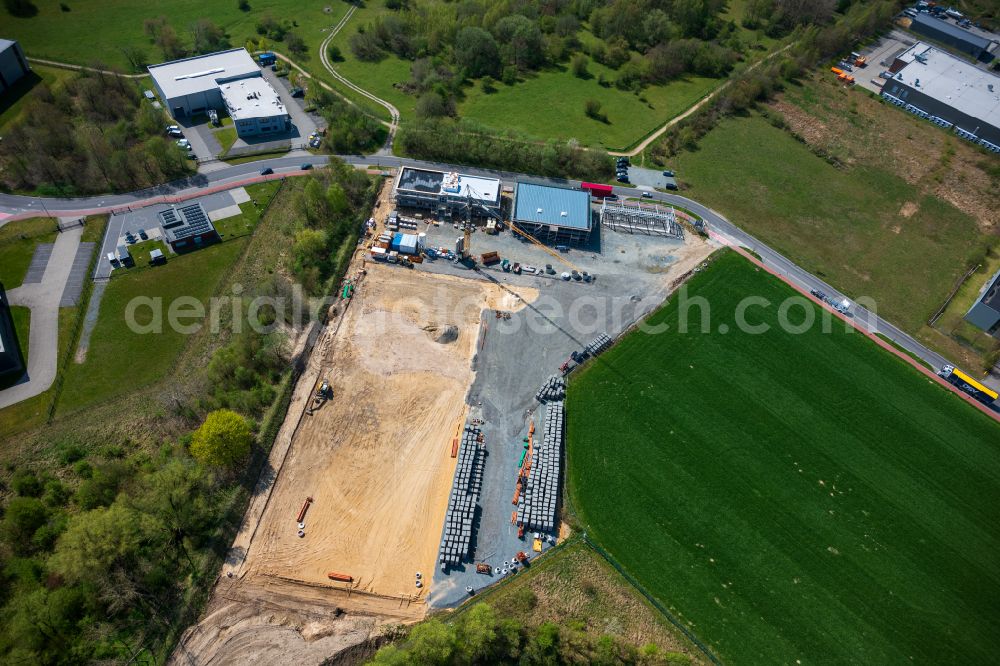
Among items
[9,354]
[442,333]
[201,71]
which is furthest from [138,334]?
[201,71]

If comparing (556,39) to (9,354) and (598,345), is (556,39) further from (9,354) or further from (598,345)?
(9,354)

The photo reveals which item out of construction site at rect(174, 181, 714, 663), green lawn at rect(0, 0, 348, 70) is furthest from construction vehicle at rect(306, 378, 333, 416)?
green lawn at rect(0, 0, 348, 70)

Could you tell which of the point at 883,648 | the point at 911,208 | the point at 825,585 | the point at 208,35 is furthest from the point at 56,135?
the point at 911,208

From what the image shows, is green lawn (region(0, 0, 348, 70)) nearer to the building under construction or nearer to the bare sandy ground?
the building under construction

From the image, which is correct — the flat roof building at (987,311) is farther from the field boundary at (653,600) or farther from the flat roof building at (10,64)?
the flat roof building at (10,64)

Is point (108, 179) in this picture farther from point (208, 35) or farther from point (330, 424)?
point (330, 424)

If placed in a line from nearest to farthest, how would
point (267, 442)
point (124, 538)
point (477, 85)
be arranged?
1. point (124, 538)
2. point (267, 442)
3. point (477, 85)
